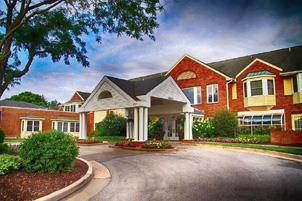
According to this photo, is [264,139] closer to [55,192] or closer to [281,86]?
[281,86]

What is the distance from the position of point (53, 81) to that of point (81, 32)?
50.8 feet

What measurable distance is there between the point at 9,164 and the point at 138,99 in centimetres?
1246

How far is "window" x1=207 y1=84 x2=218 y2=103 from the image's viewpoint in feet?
104

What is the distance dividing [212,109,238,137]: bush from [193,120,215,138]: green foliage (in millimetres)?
602

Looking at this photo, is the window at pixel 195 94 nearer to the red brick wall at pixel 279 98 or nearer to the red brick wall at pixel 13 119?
the red brick wall at pixel 279 98

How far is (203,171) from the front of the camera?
9.96 metres

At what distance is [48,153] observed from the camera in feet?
28.7

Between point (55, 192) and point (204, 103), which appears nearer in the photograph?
point (55, 192)

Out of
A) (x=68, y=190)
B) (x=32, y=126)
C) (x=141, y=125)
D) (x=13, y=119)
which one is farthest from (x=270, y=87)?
(x=13, y=119)

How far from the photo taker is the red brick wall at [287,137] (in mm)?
20025

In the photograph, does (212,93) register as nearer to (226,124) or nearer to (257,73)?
(257,73)

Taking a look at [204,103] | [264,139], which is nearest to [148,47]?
[264,139]

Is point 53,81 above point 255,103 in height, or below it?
above

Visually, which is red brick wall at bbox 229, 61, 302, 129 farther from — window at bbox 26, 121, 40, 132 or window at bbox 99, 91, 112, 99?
window at bbox 26, 121, 40, 132
